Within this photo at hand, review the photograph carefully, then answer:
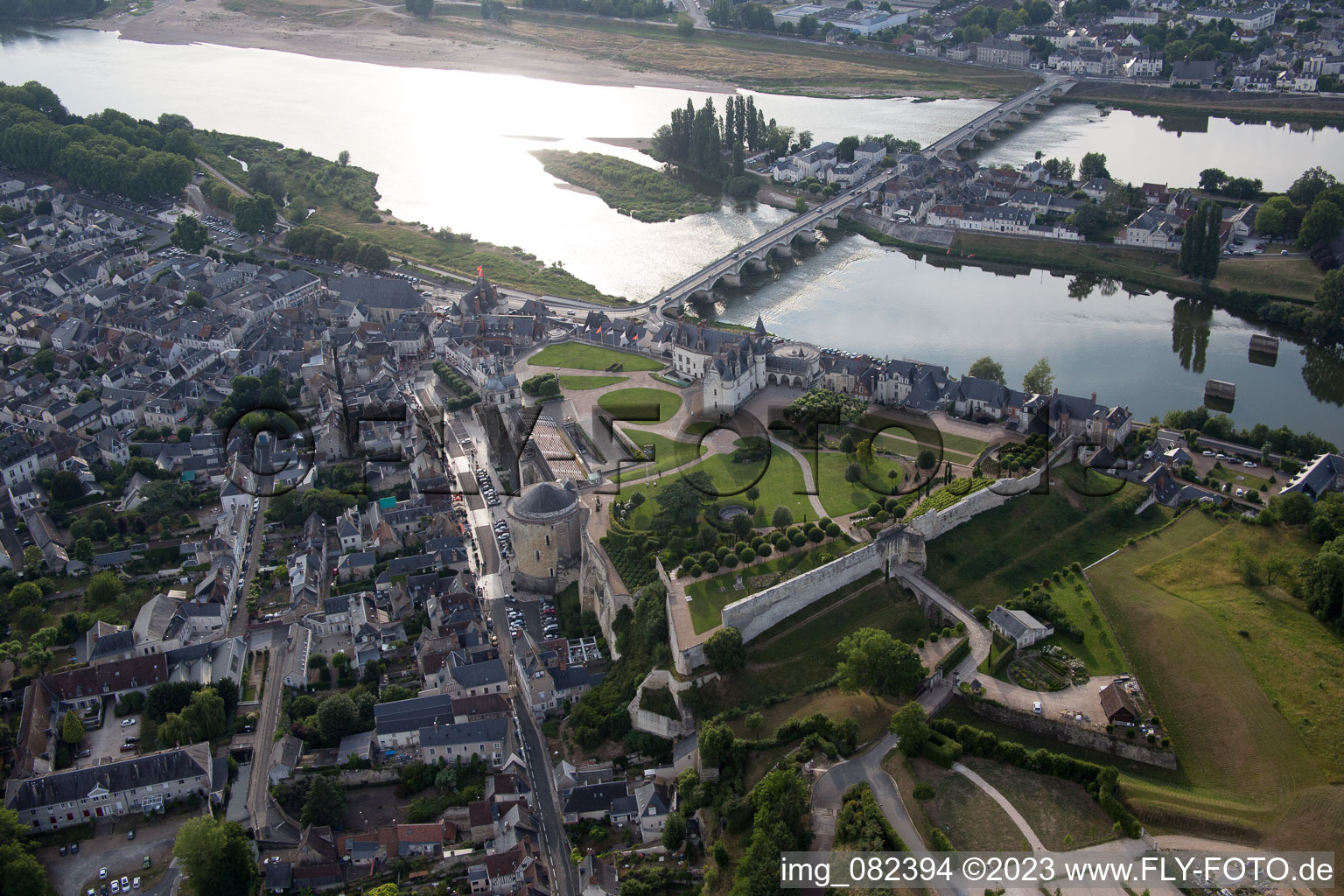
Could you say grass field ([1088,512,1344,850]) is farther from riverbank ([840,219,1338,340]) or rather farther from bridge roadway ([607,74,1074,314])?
bridge roadway ([607,74,1074,314])

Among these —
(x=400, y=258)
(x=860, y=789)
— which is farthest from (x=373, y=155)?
(x=860, y=789)

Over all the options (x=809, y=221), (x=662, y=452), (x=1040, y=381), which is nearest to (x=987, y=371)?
(x=1040, y=381)

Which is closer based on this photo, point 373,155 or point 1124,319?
point 1124,319

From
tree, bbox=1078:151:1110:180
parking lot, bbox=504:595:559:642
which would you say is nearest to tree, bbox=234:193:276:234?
parking lot, bbox=504:595:559:642

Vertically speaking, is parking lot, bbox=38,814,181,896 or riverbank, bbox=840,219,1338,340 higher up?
riverbank, bbox=840,219,1338,340

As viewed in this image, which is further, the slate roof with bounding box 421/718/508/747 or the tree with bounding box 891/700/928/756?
the slate roof with bounding box 421/718/508/747

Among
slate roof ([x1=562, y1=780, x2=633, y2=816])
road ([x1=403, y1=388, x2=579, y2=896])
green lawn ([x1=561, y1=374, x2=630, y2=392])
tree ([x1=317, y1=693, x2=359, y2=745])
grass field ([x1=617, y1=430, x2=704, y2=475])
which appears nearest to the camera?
road ([x1=403, y1=388, x2=579, y2=896])

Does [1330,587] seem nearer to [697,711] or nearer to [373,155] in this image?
[697,711]
